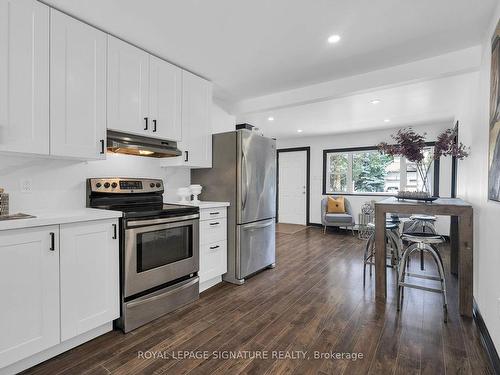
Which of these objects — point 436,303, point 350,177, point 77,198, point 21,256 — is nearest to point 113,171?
point 77,198

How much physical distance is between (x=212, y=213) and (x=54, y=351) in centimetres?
167

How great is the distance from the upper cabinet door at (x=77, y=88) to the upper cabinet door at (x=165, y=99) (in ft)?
1.55

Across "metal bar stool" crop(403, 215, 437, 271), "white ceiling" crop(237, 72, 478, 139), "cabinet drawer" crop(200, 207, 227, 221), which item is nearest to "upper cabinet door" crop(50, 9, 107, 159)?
"cabinet drawer" crop(200, 207, 227, 221)

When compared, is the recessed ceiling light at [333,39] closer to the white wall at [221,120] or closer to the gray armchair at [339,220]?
the white wall at [221,120]

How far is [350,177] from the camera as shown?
6.71m

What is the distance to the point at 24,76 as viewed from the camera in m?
1.82

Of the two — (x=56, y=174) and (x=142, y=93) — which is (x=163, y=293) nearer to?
(x=56, y=174)

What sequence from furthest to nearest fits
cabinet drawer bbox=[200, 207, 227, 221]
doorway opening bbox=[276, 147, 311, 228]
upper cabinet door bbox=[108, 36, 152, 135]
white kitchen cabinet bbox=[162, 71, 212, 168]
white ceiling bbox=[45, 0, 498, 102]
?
1. doorway opening bbox=[276, 147, 311, 228]
2. white kitchen cabinet bbox=[162, 71, 212, 168]
3. cabinet drawer bbox=[200, 207, 227, 221]
4. upper cabinet door bbox=[108, 36, 152, 135]
5. white ceiling bbox=[45, 0, 498, 102]

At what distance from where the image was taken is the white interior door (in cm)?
738

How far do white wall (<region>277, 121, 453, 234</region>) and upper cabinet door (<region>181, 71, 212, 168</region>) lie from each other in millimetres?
4447

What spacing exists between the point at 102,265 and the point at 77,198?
0.73 meters

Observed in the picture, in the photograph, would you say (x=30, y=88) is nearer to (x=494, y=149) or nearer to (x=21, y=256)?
(x=21, y=256)

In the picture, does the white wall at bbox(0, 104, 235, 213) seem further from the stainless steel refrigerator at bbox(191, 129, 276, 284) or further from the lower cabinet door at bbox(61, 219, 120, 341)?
the stainless steel refrigerator at bbox(191, 129, 276, 284)

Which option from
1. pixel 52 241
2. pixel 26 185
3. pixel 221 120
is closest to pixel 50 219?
pixel 52 241
